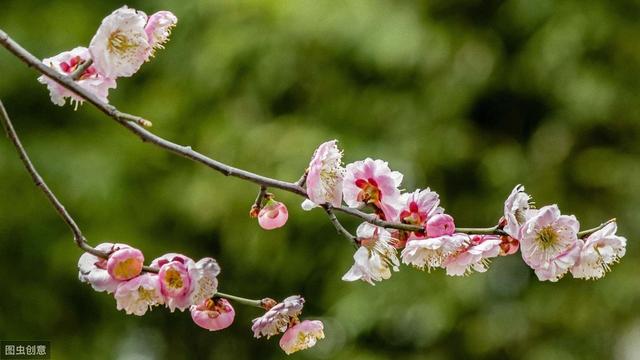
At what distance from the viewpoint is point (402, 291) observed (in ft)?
8.56

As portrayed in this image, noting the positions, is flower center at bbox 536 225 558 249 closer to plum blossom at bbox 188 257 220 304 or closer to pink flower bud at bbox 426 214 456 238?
pink flower bud at bbox 426 214 456 238

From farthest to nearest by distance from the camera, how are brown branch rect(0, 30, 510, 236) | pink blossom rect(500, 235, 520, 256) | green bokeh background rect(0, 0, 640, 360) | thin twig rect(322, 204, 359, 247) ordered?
green bokeh background rect(0, 0, 640, 360)
pink blossom rect(500, 235, 520, 256)
thin twig rect(322, 204, 359, 247)
brown branch rect(0, 30, 510, 236)

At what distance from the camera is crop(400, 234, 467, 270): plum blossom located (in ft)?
3.00

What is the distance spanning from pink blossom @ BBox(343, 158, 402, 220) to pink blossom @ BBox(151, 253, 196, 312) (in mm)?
164

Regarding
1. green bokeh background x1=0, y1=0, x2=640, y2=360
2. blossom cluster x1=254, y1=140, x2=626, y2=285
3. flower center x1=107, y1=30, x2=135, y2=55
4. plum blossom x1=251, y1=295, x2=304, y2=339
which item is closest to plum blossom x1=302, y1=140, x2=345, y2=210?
blossom cluster x1=254, y1=140, x2=626, y2=285

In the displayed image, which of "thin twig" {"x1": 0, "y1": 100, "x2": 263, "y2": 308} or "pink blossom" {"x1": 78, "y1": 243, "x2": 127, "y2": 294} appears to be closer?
"thin twig" {"x1": 0, "y1": 100, "x2": 263, "y2": 308}

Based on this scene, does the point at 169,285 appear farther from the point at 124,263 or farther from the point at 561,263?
the point at 561,263

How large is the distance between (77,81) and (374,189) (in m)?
0.30

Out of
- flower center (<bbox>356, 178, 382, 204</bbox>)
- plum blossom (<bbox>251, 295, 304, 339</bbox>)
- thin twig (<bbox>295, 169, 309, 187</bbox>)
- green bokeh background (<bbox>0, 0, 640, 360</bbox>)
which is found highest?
green bokeh background (<bbox>0, 0, 640, 360</bbox>)

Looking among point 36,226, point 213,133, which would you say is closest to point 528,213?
point 213,133

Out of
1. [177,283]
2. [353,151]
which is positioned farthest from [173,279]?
[353,151]

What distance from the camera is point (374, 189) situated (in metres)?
0.94

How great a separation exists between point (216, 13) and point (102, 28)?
1988 mm

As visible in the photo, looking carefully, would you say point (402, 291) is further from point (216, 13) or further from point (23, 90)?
point (23, 90)
